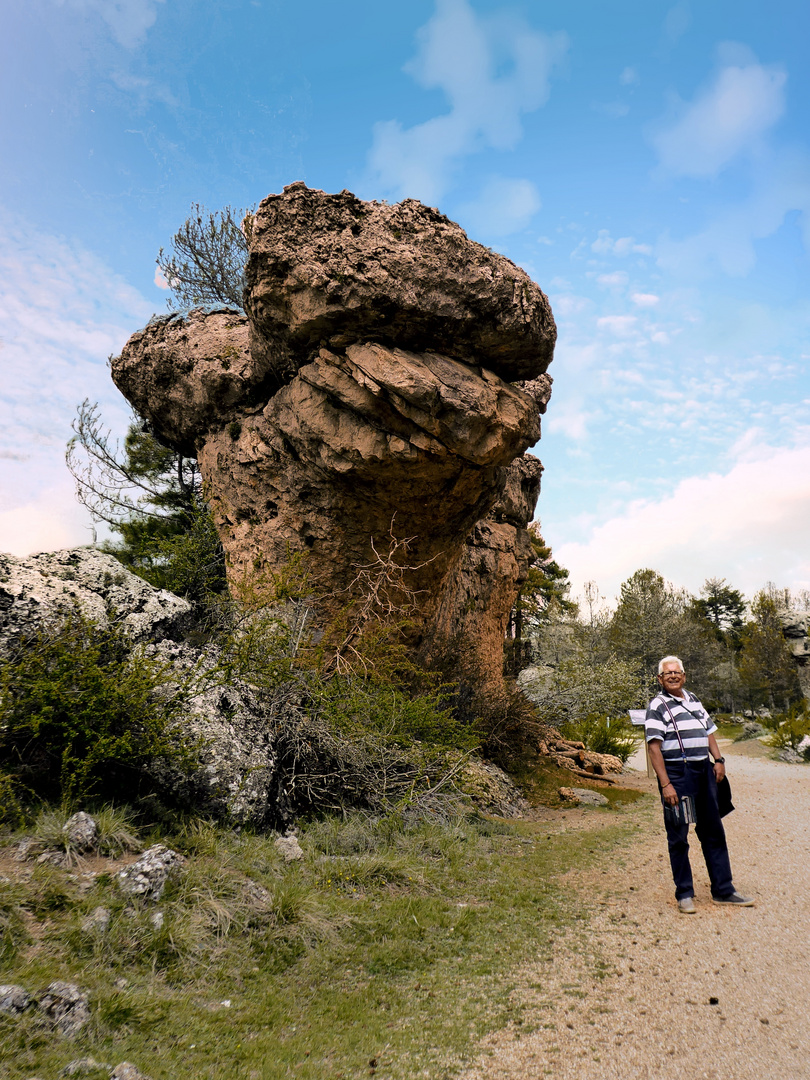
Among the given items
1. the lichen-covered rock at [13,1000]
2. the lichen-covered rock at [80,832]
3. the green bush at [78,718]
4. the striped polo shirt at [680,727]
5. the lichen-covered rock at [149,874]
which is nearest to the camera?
the lichen-covered rock at [13,1000]

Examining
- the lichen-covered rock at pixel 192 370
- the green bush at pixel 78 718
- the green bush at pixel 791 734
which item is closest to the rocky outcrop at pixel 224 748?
the green bush at pixel 78 718

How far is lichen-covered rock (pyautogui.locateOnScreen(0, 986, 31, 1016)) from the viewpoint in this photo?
228 centimetres

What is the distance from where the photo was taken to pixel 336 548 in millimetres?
8883

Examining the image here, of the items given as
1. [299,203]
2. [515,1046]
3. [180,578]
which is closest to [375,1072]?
[515,1046]

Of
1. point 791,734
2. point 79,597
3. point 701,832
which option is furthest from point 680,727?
point 791,734

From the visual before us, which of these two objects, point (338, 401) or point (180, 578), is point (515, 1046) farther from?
point (180, 578)

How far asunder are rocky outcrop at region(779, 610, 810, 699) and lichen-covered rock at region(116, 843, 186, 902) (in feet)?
89.6

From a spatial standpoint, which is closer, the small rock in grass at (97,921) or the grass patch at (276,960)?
the grass patch at (276,960)

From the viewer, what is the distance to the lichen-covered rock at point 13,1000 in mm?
2277

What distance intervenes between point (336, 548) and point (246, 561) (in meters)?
1.45

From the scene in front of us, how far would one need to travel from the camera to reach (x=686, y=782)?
14.0ft

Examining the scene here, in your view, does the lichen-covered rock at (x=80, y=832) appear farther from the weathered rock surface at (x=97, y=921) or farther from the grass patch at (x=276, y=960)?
the weathered rock surface at (x=97, y=921)

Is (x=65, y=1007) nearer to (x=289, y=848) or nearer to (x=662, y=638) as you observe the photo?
(x=289, y=848)

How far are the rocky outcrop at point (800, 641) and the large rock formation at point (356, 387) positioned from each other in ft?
71.1
